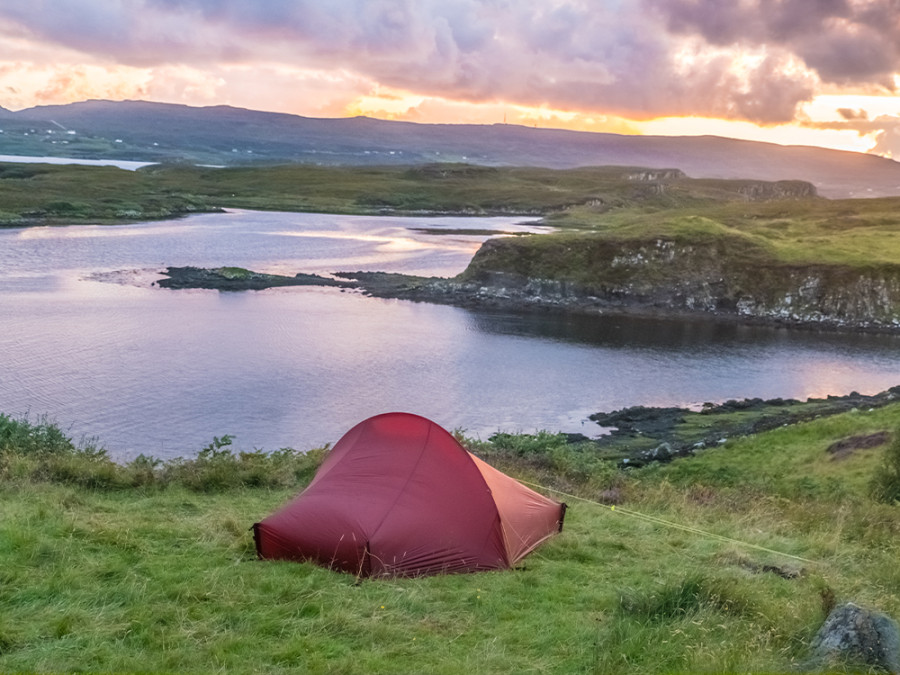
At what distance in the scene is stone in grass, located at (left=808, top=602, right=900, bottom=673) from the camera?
7.24 metres

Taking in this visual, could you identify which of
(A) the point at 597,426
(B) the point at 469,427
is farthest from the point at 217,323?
(A) the point at 597,426

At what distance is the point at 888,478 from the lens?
20.5m

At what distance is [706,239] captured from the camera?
3270 inches

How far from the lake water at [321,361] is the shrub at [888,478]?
1957cm

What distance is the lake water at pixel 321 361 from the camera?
129ft

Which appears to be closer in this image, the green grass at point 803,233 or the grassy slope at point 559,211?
the green grass at point 803,233

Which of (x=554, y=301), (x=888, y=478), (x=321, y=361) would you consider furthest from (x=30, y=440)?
(x=554, y=301)

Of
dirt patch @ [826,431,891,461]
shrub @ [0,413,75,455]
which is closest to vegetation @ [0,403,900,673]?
shrub @ [0,413,75,455]

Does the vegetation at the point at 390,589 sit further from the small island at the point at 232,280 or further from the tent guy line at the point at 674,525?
the small island at the point at 232,280

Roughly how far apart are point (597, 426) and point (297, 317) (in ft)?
105

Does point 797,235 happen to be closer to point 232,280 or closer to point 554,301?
point 554,301

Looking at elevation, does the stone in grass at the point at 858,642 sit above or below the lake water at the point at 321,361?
above

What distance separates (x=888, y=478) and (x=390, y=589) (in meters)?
15.6

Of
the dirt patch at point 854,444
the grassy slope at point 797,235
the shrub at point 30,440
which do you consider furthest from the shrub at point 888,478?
the grassy slope at point 797,235
